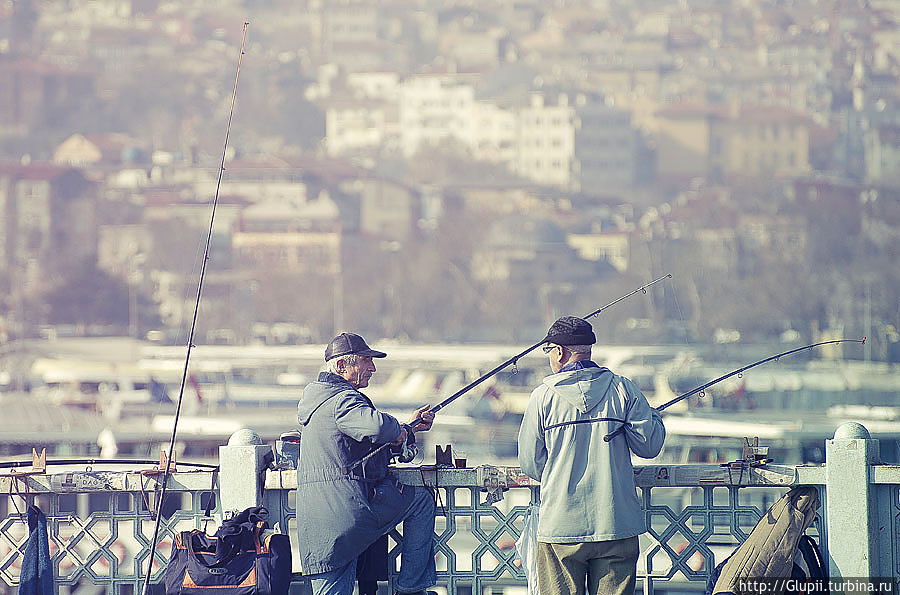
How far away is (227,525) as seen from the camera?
402 centimetres

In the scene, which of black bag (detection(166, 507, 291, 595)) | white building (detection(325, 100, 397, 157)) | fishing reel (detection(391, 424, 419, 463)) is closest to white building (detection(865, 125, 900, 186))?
white building (detection(325, 100, 397, 157))

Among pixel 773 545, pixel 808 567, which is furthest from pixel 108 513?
pixel 808 567

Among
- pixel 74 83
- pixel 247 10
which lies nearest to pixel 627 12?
pixel 247 10

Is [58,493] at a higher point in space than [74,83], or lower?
lower

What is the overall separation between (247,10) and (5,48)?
60.2ft

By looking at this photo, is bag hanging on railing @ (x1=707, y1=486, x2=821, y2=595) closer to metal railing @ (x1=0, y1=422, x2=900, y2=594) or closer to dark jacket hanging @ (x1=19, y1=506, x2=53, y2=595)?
metal railing @ (x1=0, y1=422, x2=900, y2=594)

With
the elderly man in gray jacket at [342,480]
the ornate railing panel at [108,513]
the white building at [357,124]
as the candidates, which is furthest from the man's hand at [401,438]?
the white building at [357,124]

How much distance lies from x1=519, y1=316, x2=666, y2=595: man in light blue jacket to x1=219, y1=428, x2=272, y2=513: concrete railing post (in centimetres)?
79

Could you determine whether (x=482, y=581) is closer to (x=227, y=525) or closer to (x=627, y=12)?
(x=227, y=525)

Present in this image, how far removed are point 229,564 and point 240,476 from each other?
1.01ft

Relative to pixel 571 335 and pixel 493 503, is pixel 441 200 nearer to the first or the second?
pixel 493 503

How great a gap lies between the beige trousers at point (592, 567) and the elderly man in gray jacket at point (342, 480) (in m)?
0.46

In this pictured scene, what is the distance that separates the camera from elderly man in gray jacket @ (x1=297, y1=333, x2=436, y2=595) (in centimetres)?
393

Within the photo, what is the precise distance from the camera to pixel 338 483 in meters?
3.93
